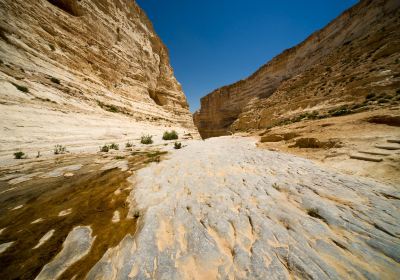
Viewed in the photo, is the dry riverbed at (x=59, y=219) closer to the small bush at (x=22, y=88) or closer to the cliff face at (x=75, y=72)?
the cliff face at (x=75, y=72)

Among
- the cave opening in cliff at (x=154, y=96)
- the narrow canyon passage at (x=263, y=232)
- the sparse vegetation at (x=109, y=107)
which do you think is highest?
the cave opening in cliff at (x=154, y=96)

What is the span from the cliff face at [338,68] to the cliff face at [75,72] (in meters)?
19.3

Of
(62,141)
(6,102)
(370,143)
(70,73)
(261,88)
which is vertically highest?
(261,88)

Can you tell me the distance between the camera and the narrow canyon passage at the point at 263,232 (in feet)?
5.37

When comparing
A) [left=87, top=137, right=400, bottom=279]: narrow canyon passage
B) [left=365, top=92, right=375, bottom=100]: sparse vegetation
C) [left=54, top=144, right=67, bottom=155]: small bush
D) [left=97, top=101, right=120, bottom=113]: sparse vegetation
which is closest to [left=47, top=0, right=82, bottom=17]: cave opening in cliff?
[left=97, top=101, right=120, bottom=113]: sparse vegetation

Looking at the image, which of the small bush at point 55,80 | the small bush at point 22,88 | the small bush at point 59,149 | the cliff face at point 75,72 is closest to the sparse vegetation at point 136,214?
the small bush at point 59,149

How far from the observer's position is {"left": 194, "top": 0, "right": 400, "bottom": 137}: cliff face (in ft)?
50.8

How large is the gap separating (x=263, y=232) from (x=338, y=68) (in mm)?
30716

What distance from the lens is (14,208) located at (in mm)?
3002

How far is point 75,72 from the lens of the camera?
14039 millimetres

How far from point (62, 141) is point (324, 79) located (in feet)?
104

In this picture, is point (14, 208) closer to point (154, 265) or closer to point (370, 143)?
point (154, 265)

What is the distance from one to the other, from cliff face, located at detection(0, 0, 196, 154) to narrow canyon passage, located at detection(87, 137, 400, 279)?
8620 millimetres

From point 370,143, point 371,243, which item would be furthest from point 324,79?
point 371,243
